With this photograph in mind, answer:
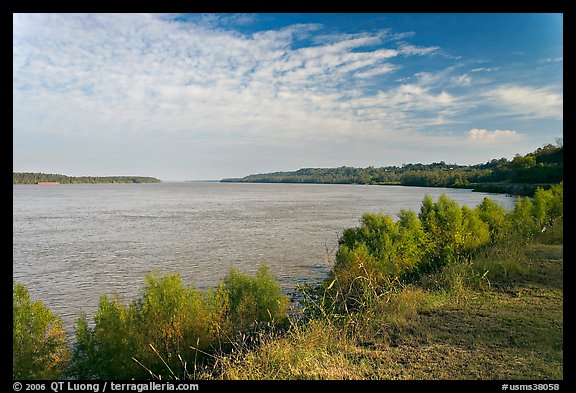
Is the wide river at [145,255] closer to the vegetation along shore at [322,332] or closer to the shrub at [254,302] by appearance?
the vegetation along shore at [322,332]

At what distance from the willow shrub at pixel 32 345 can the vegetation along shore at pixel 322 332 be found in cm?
2

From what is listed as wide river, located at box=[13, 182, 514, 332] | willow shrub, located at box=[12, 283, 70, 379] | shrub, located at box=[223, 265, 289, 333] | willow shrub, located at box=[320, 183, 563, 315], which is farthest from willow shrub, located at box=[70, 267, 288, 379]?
wide river, located at box=[13, 182, 514, 332]

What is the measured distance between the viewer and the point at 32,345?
666 centimetres

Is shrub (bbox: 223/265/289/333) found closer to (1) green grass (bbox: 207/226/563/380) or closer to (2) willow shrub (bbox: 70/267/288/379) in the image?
(2) willow shrub (bbox: 70/267/288/379)

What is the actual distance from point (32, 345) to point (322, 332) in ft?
16.3

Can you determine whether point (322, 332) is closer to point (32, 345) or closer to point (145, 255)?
point (32, 345)

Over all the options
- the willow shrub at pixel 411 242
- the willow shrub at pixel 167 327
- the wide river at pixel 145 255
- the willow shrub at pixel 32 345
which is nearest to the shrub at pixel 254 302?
the willow shrub at pixel 167 327

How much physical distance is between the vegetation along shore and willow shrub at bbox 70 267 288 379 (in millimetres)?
20

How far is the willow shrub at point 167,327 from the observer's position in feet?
22.5

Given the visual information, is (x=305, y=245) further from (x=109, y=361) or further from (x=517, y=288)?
(x=109, y=361)

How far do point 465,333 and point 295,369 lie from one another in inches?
135

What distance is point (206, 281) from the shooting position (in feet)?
45.6
